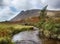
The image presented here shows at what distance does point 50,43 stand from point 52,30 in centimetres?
995

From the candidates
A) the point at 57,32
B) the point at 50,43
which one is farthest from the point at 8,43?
the point at 57,32

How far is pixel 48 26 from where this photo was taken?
44.4 meters

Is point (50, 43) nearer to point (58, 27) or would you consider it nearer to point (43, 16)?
point (58, 27)

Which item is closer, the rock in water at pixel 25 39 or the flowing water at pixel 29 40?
the rock in water at pixel 25 39

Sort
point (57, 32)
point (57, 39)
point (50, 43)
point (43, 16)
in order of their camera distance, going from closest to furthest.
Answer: point (50, 43)
point (57, 39)
point (57, 32)
point (43, 16)

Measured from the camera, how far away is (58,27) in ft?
139

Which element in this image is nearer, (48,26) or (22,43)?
(22,43)

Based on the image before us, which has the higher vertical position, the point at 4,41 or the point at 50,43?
the point at 4,41

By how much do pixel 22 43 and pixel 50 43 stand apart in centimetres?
687

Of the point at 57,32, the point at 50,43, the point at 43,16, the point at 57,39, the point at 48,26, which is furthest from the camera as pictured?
the point at 43,16

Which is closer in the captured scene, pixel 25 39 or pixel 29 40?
pixel 29 40

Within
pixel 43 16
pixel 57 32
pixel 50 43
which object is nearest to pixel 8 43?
pixel 50 43

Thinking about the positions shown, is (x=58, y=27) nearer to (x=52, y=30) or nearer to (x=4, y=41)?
(x=52, y=30)

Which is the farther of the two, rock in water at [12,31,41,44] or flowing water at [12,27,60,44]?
flowing water at [12,27,60,44]
